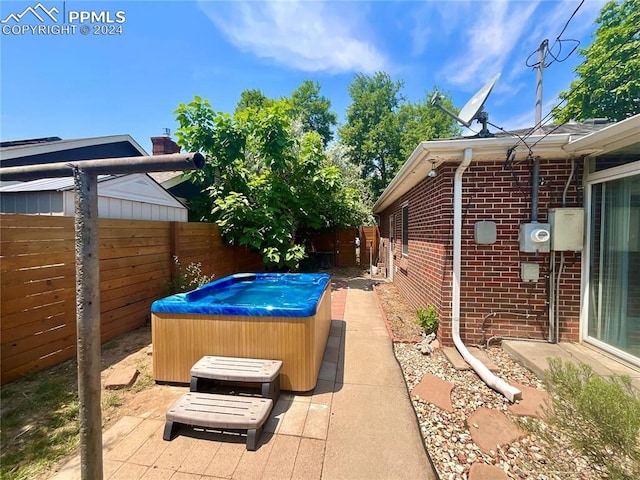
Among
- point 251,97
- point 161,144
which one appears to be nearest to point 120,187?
point 161,144

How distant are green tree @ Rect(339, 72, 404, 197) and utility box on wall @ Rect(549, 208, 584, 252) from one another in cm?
1790

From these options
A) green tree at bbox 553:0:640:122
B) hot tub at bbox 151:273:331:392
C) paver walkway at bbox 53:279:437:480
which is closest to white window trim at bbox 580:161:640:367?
paver walkway at bbox 53:279:437:480

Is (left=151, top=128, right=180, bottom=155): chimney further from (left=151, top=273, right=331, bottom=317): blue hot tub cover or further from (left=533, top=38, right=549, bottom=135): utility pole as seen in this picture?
(left=533, top=38, right=549, bottom=135): utility pole

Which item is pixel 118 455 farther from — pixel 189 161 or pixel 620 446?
pixel 620 446

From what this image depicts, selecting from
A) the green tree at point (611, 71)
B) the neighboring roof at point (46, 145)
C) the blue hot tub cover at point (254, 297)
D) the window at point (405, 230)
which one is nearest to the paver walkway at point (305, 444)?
the blue hot tub cover at point (254, 297)

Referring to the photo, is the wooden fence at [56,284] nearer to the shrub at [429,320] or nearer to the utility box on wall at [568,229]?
the shrub at [429,320]

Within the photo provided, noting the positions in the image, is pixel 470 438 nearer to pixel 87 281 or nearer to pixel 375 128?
pixel 87 281

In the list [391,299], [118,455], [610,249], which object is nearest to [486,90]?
[610,249]

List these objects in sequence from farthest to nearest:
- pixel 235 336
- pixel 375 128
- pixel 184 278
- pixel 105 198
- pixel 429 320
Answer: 1. pixel 375 128
2. pixel 184 278
3. pixel 105 198
4. pixel 429 320
5. pixel 235 336

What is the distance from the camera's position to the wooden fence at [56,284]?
2.96m

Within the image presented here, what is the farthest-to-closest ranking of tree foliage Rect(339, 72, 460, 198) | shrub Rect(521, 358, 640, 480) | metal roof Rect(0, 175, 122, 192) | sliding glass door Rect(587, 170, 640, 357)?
1. tree foliage Rect(339, 72, 460, 198)
2. metal roof Rect(0, 175, 122, 192)
3. sliding glass door Rect(587, 170, 640, 357)
4. shrub Rect(521, 358, 640, 480)

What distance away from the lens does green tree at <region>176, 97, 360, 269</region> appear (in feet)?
22.9

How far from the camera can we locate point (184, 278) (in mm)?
5590

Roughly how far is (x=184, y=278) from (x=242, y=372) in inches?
141
